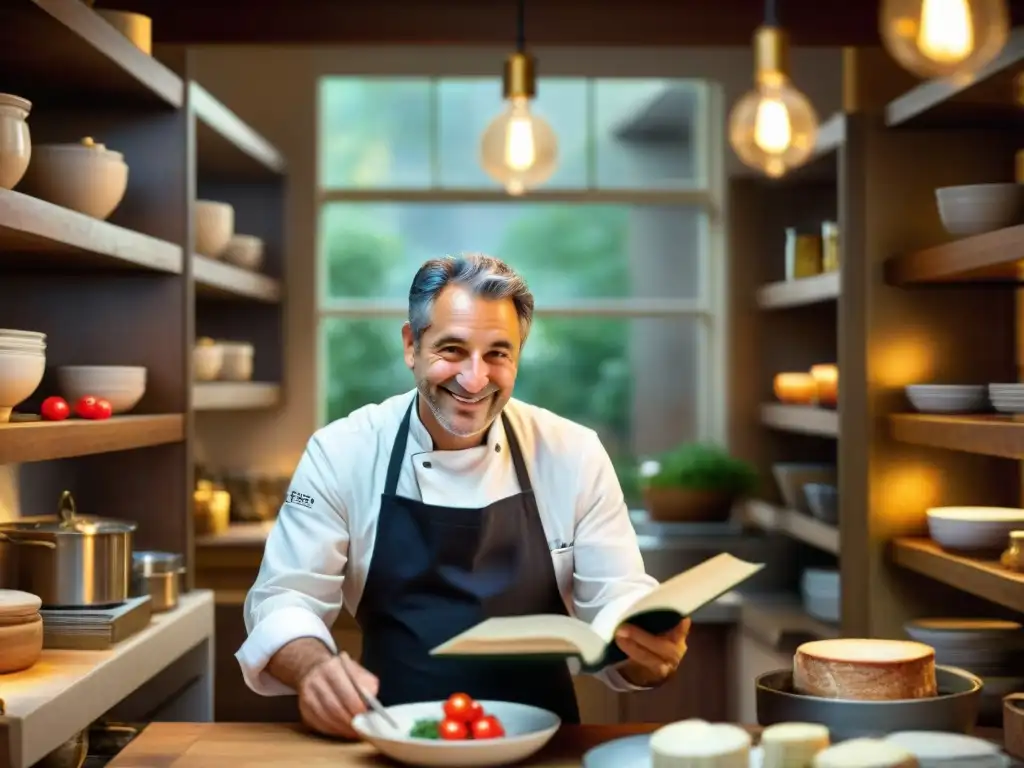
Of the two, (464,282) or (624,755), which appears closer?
(624,755)

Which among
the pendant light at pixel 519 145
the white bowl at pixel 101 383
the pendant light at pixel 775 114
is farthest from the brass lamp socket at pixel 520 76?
the white bowl at pixel 101 383

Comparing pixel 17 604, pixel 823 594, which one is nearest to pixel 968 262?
pixel 823 594

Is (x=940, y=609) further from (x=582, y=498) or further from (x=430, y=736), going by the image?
(x=430, y=736)

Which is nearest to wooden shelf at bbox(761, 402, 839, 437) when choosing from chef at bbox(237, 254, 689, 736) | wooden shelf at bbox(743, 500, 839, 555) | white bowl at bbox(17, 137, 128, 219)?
wooden shelf at bbox(743, 500, 839, 555)

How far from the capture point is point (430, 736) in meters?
2.08

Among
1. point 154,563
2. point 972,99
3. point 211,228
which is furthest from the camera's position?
point 211,228

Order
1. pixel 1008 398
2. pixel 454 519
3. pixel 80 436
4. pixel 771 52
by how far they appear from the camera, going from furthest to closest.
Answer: pixel 1008 398
pixel 80 436
pixel 771 52
pixel 454 519

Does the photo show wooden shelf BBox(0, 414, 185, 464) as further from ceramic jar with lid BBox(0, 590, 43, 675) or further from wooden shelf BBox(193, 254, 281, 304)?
wooden shelf BBox(193, 254, 281, 304)

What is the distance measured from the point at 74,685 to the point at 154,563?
34.7 inches

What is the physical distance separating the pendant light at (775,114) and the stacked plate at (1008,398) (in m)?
0.91

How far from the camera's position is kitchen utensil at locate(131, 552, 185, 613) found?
356 cm

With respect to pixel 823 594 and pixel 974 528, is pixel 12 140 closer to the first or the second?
pixel 974 528

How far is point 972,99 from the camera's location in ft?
12.1

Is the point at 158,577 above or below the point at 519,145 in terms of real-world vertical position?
below
